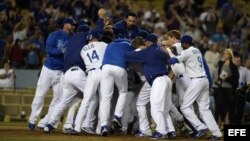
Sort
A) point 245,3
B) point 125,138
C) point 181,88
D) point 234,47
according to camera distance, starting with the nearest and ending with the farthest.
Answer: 1. point 125,138
2. point 181,88
3. point 234,47
4. point 245,3

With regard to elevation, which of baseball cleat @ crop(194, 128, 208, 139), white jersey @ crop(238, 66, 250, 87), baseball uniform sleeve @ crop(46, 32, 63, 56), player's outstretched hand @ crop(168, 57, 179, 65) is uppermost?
baseball uniform sleeve @ crop(46, 32, 63, 56)

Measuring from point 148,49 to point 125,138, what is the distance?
201 cm

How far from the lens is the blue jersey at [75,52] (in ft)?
63.3

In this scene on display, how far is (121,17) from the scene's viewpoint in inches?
1196

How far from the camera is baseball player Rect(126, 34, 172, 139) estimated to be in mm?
18328

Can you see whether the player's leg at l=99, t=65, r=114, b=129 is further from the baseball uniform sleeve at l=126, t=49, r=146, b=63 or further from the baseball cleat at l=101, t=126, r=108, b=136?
the baseball uniform sleeve at l=126, t=49, r=146, b=63

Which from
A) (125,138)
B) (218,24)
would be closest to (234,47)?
(218,24)

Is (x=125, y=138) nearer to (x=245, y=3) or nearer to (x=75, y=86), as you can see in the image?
(x=75, y=86)

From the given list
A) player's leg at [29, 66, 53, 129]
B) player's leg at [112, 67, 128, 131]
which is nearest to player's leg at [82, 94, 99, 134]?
player's leg at [112, 67, 128, 131]

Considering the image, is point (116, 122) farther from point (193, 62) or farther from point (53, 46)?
point (53, 46)

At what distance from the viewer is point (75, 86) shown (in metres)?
19.2

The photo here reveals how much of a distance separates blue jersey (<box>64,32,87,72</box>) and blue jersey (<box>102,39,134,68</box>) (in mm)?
627

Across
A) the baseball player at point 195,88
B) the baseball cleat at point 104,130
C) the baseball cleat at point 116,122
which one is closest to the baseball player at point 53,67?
the baseball cleat at point 116,122

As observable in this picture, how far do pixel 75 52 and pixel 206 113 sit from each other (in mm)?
3285
